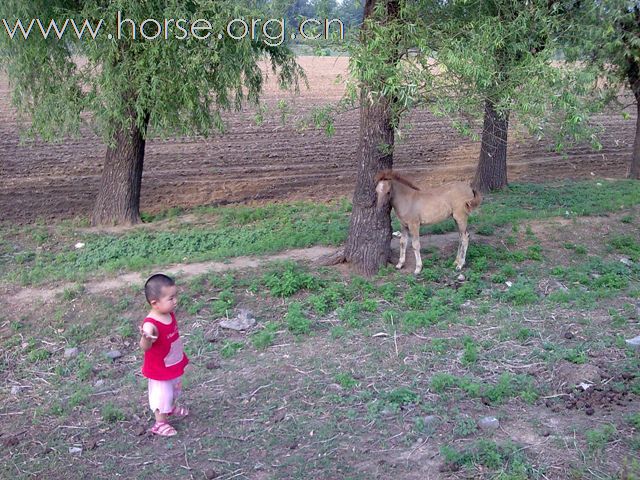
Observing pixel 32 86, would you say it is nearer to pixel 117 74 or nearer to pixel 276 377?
pixel 117 74

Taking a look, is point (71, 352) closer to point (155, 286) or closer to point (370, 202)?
point (155, 286)

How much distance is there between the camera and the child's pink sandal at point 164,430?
5441 millimetres

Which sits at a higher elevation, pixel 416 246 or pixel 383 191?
pixel 383 191

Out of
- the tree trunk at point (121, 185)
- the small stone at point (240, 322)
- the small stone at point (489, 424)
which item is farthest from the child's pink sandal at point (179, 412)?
the tree trunk at point (121, 185)

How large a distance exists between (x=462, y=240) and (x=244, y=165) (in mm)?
9084

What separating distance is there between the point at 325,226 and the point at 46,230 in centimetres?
491

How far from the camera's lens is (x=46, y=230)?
1166 cm

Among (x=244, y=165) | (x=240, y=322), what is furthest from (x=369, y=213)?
(x=244, y=165)

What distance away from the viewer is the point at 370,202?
29.8 feet

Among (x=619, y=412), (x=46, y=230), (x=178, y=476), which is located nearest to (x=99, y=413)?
(x=178, y=476)

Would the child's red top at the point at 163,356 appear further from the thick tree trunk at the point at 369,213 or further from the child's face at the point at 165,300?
the thick tree trunk at the point at 369,213

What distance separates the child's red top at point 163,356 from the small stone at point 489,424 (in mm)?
2488

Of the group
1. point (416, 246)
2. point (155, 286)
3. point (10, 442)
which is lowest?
point (10, 442)

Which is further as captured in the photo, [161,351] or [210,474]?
[161,351]
